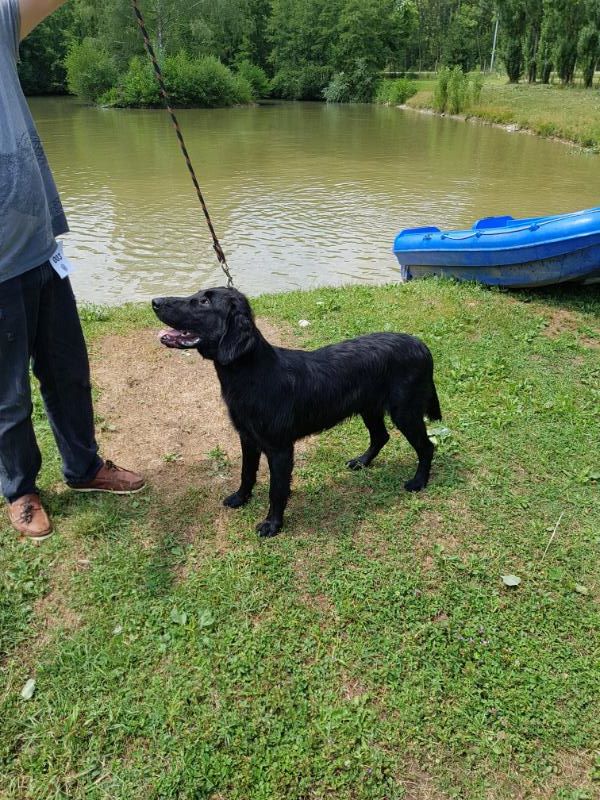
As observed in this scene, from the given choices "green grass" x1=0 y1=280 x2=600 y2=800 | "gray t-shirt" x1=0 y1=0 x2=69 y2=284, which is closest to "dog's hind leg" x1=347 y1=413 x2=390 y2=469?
"green grass" x1=0 y1=280 x2=600 y2=800

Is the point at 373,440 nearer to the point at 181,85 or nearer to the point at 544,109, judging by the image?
the point at 544,109

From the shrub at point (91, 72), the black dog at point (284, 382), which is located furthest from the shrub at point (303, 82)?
the black dog at point (284, 382)

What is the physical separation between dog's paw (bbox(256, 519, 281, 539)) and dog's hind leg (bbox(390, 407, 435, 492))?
0.95 meters

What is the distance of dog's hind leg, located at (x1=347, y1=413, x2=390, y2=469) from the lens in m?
3.88

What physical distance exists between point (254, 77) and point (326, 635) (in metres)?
56.3

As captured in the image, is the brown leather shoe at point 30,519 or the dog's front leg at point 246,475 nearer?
the brown leather shoe at point 30,519

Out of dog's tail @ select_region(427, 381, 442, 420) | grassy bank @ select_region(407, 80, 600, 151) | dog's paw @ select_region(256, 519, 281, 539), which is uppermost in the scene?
grassy bank @ select_region(407, 80, 600, 151)

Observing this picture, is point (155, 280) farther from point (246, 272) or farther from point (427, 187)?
point (427, 187)

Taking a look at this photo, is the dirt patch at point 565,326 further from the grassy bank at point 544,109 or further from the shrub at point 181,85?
the shrub at point 181,85

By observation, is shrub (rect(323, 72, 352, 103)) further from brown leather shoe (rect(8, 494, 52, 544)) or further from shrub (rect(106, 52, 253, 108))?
brown leather shoe (rect(8, 494, 52, 544))

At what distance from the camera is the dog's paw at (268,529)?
132 inches

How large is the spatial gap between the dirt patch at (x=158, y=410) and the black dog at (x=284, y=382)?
644 millimetres

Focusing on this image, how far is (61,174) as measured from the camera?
16719 millimetres

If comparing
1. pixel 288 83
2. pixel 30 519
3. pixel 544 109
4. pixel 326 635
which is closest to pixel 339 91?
pixel 288 83
